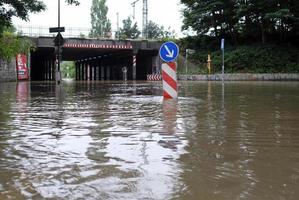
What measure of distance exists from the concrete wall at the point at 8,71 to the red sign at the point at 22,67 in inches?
33.4

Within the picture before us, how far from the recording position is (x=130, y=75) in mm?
60875

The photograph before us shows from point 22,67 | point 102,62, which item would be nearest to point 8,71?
point 22,67

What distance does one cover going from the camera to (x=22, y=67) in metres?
43.8

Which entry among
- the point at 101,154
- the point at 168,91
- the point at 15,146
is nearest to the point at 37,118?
the point at 15,146

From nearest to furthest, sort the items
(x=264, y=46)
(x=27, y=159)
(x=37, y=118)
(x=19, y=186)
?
(x=19, y=186)
(x=27, y=159)
(x=37, y=118)
(x=264, y=46)

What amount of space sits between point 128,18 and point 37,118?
76.7 meters

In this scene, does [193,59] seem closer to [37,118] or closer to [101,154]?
[37,118]

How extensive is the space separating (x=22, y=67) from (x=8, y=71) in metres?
4.45

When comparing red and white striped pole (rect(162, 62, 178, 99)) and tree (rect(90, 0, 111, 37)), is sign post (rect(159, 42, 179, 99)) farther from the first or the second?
tree (rect(90, 0, 111, 37))

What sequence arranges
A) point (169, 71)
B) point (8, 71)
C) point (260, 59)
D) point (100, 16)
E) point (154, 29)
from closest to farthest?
1. point (169, 71)
2. point (8, 71)
3. point (260, 59)
4. point (154, 29)
5. point (100, 16)

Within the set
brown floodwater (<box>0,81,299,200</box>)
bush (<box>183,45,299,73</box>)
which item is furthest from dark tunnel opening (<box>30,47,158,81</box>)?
brown floodwater (<box>0,81,299,200</box>)

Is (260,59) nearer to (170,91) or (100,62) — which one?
(170,91)

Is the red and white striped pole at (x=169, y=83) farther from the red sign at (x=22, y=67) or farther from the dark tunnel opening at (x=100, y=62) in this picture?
the dark tunnel opening at (x=100, y=62)

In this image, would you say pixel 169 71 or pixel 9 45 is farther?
pixel 9 45
